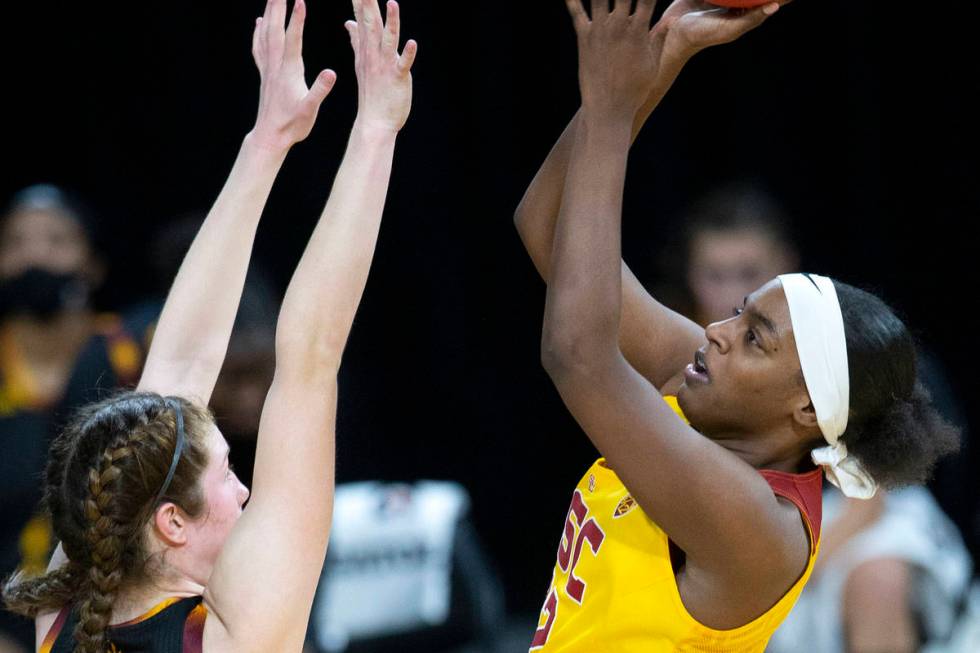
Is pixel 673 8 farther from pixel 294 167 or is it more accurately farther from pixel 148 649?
pixel 294 167

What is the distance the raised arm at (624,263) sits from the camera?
2.05 metres

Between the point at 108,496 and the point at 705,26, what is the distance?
3.53ft

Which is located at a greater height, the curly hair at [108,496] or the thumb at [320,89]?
the thumb at [320,89]

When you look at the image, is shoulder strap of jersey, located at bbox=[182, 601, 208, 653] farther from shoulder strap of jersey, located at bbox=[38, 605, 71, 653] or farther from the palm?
the palm

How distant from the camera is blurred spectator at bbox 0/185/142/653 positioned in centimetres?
377

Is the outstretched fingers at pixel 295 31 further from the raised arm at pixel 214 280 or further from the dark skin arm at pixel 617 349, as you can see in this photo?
the dark skin arm at pixel 617 349

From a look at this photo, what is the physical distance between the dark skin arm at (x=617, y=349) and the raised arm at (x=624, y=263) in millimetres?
59

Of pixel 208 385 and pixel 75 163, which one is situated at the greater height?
pixel 208 385

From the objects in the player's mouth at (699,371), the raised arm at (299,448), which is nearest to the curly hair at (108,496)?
the raised arm at (299,448)

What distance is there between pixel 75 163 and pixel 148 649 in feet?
12.5

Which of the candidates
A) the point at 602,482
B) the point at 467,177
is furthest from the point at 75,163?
the point at 602,482

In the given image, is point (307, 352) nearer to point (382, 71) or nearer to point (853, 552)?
point (382, 71)

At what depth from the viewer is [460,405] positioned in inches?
225

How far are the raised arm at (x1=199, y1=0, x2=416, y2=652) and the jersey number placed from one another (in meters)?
0.49
